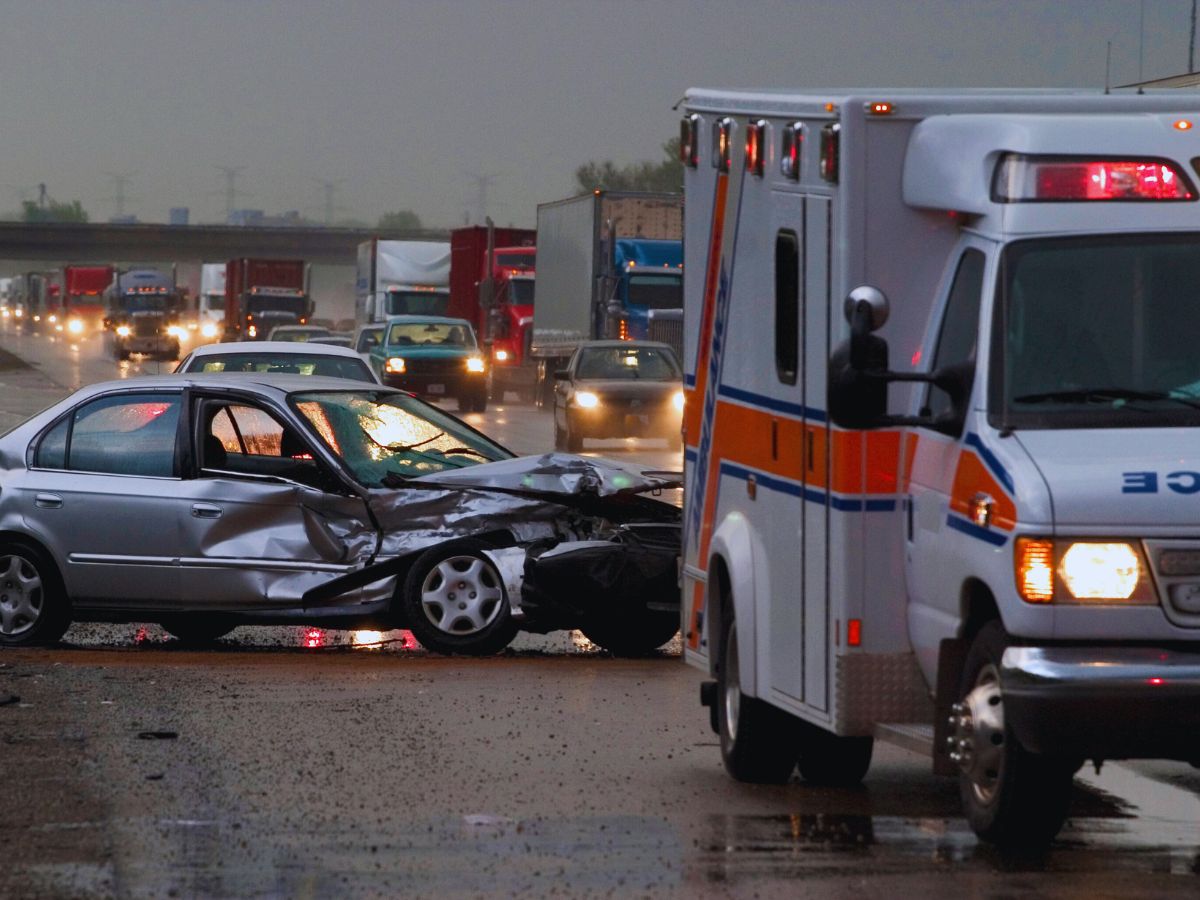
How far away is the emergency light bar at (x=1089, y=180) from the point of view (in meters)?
6.84

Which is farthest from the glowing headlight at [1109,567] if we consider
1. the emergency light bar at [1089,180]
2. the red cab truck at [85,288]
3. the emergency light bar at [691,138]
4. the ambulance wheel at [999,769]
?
the red cab truck at [85,288]

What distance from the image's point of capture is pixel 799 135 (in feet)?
25.4

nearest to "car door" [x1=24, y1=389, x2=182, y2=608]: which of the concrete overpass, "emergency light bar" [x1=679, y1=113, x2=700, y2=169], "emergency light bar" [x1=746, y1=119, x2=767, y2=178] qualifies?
"emergency light bar" [x1=679, y1=113, x2=700, y2=169]

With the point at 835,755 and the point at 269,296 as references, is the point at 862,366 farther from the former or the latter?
the point at 269,296

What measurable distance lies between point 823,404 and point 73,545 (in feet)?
20.2

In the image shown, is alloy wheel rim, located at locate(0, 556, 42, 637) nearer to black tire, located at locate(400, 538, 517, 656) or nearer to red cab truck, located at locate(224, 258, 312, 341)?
black tire, located at locate(400, 538, 517, 656)

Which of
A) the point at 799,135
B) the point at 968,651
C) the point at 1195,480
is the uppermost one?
the point at 799,135

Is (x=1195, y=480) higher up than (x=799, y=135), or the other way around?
(x=799, y=135)

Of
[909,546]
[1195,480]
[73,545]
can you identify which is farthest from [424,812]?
[73,545]

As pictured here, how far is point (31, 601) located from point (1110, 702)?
25.3 ft

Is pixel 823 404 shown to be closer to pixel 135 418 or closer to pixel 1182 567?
pixel 1182 567

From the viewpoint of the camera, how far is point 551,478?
12.4m

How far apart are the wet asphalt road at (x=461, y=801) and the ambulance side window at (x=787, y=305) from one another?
156 cm

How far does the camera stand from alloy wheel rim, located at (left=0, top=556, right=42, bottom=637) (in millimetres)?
12406
